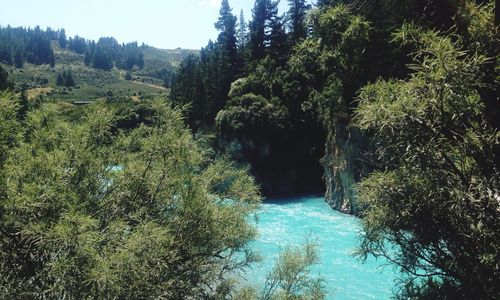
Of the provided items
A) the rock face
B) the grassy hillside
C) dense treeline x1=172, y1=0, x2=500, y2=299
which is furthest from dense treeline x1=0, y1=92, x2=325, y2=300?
the grassy hillside

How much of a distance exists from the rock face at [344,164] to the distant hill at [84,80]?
62.1 m

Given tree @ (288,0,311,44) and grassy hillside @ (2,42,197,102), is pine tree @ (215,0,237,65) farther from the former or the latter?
grassy hillside @ (2,42,197,102)

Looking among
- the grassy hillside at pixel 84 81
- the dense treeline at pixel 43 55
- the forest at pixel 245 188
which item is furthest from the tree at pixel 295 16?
the dense treeline at pixel 43 55

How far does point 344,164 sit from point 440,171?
2202 cm

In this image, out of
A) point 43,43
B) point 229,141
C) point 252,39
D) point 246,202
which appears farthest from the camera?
point 43,43

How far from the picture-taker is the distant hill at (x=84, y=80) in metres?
94.9

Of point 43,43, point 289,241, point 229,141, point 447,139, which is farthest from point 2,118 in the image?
point 43,43

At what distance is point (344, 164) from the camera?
27.5 metres

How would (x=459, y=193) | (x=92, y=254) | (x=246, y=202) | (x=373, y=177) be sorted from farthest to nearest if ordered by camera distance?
(x=246, y=202) → (x=373, y=177) → (x=459, y=193) → (x=92, y=254)

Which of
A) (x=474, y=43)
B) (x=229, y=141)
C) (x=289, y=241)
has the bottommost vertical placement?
(x=289, y=241)

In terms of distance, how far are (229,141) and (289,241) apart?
1495 cm

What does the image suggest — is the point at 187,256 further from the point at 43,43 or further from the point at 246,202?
the point at 43,43

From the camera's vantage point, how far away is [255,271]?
1788cm

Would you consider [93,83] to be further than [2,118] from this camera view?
Yes
